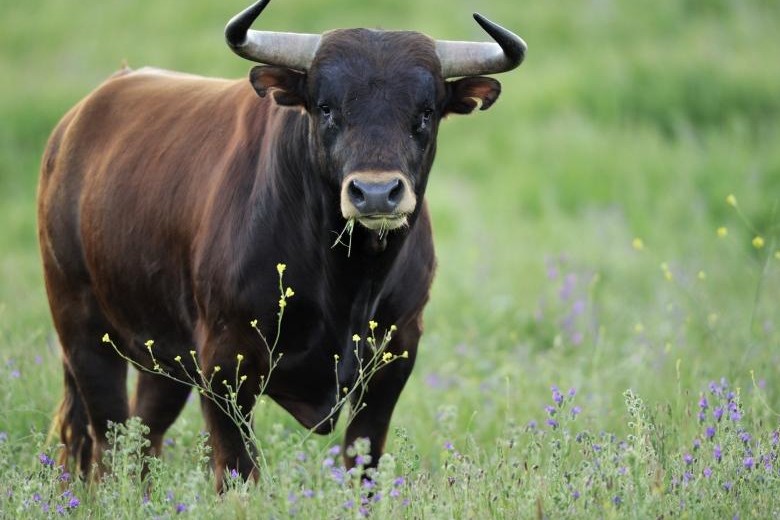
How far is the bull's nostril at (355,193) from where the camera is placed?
4777 millimetres

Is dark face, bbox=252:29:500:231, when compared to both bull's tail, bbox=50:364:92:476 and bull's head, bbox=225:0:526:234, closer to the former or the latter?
bull's head, bbox=225:0:526:234

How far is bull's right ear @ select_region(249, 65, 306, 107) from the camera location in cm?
527

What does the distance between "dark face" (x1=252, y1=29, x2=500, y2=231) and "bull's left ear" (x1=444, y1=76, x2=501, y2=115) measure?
0.06m

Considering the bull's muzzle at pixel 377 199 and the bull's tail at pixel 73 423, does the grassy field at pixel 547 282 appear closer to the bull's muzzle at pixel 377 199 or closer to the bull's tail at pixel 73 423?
the bull's tail at pixel 73 423

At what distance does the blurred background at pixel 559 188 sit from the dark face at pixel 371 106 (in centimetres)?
166

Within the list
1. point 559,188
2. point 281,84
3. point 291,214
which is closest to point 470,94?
point 281,84

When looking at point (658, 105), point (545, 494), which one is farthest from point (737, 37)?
point (545, 494)

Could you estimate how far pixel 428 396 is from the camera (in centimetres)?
741

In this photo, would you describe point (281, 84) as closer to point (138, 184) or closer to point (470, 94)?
point (470, 94)

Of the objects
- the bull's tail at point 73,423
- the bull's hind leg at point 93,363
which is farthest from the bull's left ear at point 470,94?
the bull's tail at point 73,423

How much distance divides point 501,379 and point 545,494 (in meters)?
3.37

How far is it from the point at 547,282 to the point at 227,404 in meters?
4.92

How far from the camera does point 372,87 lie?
5.13m

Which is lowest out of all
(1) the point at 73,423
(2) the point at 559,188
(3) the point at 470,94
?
(2) the point at 559,188
